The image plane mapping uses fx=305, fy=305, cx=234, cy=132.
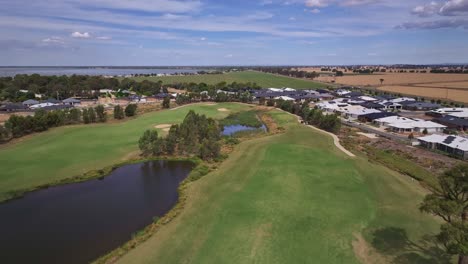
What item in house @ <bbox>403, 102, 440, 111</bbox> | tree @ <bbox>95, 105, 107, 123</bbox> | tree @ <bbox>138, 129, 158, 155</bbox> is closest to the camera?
tree @ <bbox>138, 129, 158, 155</bbox>

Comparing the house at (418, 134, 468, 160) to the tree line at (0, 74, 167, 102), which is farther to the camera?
the tree line at (0, 74, 167, 102)

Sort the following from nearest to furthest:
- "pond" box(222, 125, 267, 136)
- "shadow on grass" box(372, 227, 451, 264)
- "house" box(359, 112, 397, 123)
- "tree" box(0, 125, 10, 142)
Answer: "shadow on grass" box(372, 227, 451, 264) < "tree" box(0, 125, 10, 142) < "pond" box(222, 125, 267, 136) < "house" box(359, 112, 397, 123)

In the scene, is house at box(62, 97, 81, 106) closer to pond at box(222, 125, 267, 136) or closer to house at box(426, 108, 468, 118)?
pond at box(222, 125, 267, 136)

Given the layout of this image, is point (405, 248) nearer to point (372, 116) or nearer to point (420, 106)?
point (372, 116)

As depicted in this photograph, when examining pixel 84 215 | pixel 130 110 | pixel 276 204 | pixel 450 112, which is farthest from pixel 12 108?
pixel 450 112

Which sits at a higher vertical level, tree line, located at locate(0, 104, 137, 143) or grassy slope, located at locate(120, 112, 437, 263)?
tree line, located at locate(0, 104, 137, 143)

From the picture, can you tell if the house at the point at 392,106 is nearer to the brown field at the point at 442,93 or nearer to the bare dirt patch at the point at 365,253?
the brown field at the point at 442,93

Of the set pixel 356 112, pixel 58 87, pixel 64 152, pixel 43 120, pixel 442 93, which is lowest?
pixel 64 152

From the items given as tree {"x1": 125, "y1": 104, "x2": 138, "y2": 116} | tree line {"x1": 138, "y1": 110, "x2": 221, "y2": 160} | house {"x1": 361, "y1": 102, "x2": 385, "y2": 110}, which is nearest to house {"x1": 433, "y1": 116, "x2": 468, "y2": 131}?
house {"x1": 361, "y1": 102, "x2": 385, "y2": 110}

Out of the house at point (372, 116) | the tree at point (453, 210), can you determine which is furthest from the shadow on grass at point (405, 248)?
the house at point (372, 116)
